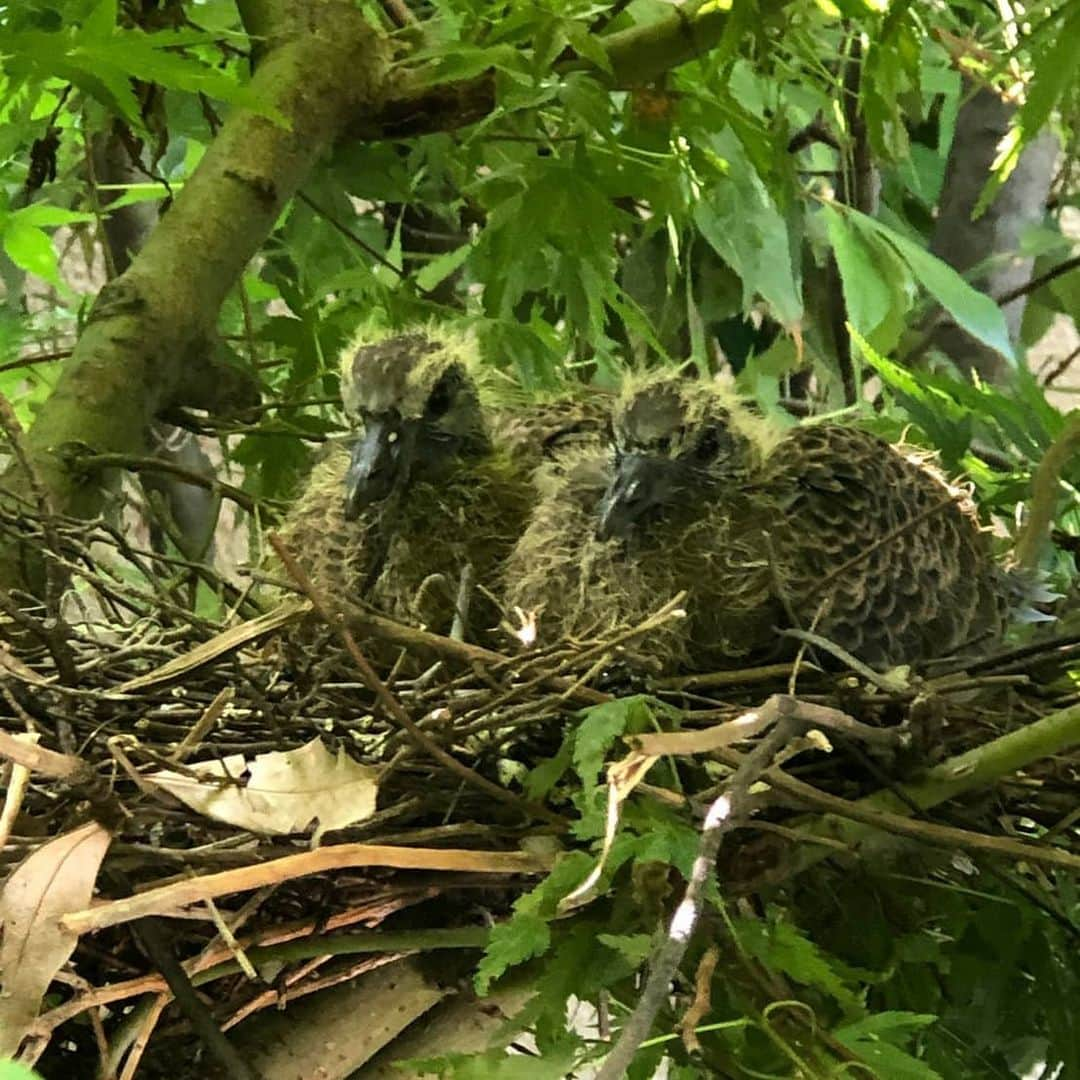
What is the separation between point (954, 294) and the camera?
138 centimetres

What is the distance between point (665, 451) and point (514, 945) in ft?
1.34

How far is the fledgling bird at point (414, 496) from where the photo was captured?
931 mm

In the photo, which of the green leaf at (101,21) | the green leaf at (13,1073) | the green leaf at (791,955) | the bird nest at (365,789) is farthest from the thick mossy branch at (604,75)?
the green leaf at (13,1073)

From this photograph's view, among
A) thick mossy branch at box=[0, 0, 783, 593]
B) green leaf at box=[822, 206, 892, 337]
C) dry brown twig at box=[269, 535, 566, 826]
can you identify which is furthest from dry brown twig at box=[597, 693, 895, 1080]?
green leaf at box=[822, 206, 892, 337]

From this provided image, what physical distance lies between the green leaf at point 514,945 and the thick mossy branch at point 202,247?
559 mm

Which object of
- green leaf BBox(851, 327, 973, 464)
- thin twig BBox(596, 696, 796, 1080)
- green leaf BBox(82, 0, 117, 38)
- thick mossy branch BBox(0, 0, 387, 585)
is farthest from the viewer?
green leaf BBox(851, 327, 973, 464)

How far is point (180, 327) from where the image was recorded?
3.45 feet

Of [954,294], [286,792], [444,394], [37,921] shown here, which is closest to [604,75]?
[444,394]

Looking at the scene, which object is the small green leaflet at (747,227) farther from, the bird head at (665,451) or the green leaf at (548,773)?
the green leaf at (548,773)

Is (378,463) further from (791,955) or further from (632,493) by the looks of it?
(791,955)

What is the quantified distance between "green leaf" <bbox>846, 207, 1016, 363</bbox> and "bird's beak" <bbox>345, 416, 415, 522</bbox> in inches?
25.4

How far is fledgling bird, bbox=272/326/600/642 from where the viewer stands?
3.05 ft

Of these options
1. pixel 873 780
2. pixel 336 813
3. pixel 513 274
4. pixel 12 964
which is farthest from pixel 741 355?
pixel 12 964

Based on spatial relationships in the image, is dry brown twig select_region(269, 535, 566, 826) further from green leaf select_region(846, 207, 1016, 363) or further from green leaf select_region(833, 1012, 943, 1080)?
green leaf select_region(846, 207, 1016, 363)
